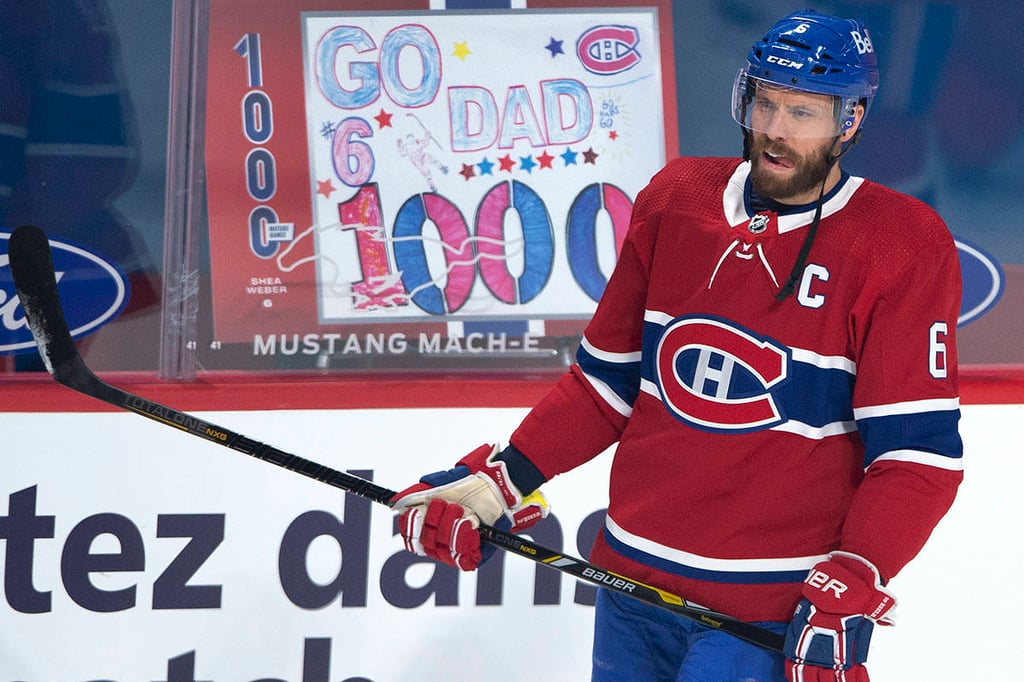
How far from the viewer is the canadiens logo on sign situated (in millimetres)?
1634

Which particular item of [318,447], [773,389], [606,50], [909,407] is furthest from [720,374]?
[606,50]

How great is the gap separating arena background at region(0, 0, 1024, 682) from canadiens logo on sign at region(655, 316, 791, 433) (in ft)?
→ 3.28

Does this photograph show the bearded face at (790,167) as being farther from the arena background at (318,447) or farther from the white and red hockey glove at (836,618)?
the arena background at (318,447)

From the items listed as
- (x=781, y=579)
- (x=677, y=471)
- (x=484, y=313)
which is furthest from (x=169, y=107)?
(x=781, y=579)

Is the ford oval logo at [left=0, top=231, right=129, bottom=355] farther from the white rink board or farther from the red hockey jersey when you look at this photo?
the red hockey jersey

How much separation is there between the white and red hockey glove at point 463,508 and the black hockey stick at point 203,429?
3cm

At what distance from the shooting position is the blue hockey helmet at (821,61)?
1.62 meters

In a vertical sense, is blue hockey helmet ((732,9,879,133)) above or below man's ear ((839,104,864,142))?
above

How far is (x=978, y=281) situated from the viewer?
2.86 m

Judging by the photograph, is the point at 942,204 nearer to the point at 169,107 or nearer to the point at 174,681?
the point at 169,107

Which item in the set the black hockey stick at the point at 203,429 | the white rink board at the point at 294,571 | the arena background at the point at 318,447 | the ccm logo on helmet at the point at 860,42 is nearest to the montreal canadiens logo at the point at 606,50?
the arena background at the point at 318,447

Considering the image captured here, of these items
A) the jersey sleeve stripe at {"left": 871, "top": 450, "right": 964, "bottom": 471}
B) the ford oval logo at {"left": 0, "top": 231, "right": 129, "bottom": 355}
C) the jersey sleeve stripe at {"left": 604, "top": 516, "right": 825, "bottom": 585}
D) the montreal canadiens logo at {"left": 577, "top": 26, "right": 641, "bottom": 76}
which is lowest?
the jersey sleeve stripe at {"left": 604, "top": 516, "right": 825, "bottom": 585}

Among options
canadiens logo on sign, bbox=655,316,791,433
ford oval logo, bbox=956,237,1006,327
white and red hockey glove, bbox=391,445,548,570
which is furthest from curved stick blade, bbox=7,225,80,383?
ford oval logo, bbox=956,237,1006,327

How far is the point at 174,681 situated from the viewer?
2.59 meters
